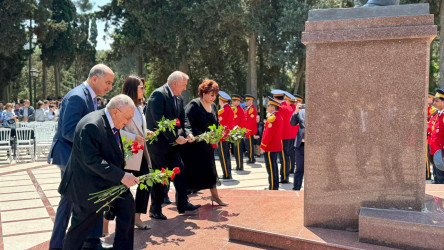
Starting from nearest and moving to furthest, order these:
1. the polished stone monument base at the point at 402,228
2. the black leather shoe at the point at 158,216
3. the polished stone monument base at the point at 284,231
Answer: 1. the polished stone monument base at the point at 402,228
2. the polished stone monument base at the point at 284,231
3. the black leather shoe at the point at 158,216

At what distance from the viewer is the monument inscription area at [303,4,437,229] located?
11.6 feet

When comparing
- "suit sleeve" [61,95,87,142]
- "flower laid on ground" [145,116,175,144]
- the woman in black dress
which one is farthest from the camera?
the woman in black dress

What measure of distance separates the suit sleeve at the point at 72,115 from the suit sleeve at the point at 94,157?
1.94 feet

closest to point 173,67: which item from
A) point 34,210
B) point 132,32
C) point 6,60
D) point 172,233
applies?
point 132,32

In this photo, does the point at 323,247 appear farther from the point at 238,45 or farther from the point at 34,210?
the point at 238,45

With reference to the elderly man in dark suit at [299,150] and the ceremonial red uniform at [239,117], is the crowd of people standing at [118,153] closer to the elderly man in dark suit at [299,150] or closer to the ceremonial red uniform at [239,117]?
the elderly man in dark suit at [299,150]

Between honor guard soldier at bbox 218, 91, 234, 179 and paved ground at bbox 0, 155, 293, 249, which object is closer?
paved ground at bbox 0, 155, 293, 249

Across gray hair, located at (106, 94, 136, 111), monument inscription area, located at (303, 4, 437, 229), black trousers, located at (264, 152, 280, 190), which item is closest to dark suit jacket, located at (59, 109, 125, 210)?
gray hair, located at (106, 94, 136, 111)

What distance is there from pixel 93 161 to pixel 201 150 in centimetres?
233

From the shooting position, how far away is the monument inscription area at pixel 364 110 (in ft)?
11.6

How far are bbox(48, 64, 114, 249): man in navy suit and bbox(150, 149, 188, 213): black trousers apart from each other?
1068 millimetres

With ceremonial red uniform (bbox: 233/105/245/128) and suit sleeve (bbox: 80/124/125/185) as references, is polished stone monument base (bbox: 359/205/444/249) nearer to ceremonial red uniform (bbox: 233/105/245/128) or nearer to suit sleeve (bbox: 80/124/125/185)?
suit sleeve (bbox: 80/124/125/185)

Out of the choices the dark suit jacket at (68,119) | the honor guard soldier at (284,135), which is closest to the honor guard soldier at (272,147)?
the honor guard soldier at (284,135)

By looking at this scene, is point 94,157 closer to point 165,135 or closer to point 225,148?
point 165,135
